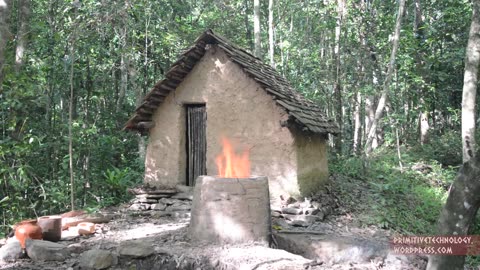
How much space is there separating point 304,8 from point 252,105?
A: 473 inches

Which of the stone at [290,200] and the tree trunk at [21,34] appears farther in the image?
the tree trunk at [21,34]

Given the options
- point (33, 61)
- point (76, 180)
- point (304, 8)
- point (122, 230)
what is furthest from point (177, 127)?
point (304, 8)

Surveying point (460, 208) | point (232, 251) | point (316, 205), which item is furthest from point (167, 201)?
point (460, 208)

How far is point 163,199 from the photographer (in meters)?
9.03

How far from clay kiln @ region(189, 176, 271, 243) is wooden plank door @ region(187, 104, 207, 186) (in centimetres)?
314

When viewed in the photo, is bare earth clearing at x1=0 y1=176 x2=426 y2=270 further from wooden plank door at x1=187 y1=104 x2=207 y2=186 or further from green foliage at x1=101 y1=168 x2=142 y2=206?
green foliage at x1=101 y1=168 x2=142 y2=206

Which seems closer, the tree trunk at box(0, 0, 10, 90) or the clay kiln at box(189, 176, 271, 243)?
the tree trunk at box(0, 0, 10, 90)

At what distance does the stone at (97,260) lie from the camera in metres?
5.46

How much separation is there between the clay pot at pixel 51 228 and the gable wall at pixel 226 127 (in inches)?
111

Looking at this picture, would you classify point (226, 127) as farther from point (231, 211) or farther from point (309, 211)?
point (231, 211)

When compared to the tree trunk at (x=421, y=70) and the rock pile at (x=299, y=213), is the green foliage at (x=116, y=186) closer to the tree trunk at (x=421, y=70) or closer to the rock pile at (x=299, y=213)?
the rock pile at (x=299, y=213)

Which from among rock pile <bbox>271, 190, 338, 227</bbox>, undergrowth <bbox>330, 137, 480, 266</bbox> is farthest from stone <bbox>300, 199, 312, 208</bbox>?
undergrowth <bbox>330, 137, 480, 266</bbox>

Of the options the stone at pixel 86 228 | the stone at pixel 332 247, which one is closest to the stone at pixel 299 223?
the stone at pixel 332 247

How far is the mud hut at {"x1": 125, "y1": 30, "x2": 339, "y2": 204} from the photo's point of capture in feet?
27.1
